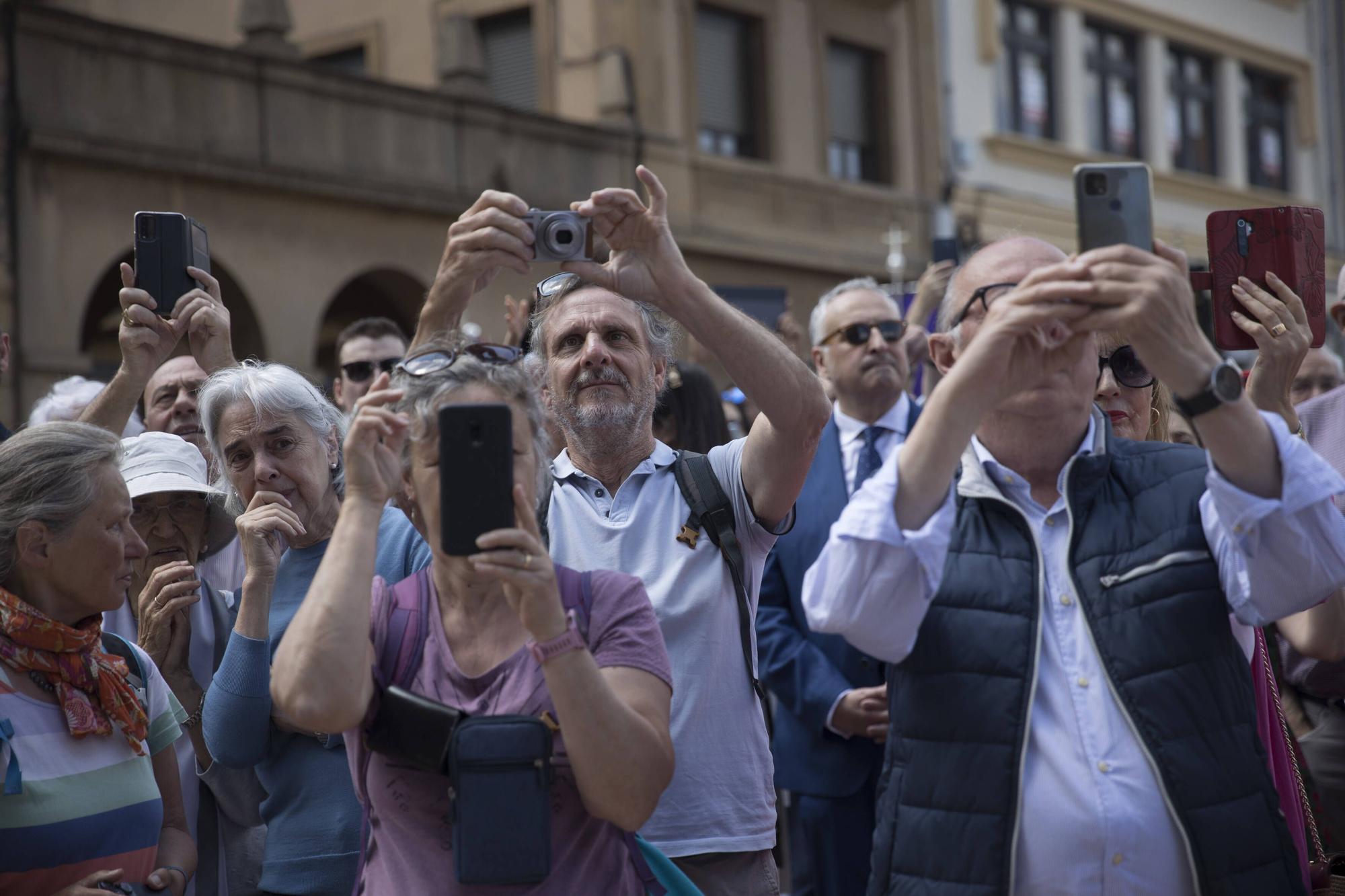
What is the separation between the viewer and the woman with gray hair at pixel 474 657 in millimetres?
2605

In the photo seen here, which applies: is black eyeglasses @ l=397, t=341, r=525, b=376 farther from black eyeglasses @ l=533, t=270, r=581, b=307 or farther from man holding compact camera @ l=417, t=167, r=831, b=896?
black eyeglasses @ l=533, t=270, r=581, b=307

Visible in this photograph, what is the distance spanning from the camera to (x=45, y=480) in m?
3.44

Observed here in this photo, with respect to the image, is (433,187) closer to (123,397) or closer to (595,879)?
(123,397)

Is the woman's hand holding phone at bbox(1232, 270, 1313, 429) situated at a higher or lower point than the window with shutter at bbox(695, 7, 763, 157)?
lower

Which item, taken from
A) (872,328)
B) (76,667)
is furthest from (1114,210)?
(872,328)

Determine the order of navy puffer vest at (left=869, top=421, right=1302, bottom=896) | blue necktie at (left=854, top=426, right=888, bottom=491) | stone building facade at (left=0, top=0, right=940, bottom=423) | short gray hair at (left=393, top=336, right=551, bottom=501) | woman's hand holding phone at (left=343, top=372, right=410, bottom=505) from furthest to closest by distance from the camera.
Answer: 1. stone building facade at (left=0, top=0, right=940, bottom=423)
2. blue necktie at (left=854, top=426, right=888, bottom=491)
3. short gray hair at (left=393, top=336, right=551, bottom=501)
4. woman's hand holding phone at (left=343, top=372, right=410, bottom=505)
5. navy puffer vest at (left=869, top=421, right=1302, bottom=896)

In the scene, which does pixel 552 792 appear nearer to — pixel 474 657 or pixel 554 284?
pixel 474 657

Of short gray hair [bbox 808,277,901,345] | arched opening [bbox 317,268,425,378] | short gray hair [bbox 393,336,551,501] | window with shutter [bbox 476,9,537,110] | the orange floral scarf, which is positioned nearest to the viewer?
short gray hair [bbox 393,336,551,501]

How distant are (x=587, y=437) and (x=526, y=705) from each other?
4.08 ft

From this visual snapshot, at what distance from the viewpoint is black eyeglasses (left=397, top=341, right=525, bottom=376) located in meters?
2.98

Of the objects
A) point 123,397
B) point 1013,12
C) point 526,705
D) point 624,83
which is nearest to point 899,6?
point 1013,12

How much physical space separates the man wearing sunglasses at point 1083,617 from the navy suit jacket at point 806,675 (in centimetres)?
203

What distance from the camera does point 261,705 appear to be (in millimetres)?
3414

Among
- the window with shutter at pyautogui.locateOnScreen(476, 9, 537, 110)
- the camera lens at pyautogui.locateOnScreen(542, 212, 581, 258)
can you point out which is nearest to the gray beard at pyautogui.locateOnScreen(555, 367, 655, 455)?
the camera lens at pyautogui.locateOnScreen(542, 212, 581, 258)
